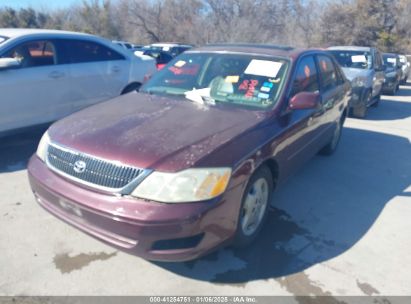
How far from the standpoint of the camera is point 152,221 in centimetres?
225

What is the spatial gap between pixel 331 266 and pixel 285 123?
130 cm

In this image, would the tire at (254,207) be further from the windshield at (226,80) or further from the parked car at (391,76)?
the parked car at (391,76)

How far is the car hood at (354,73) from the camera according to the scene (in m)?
8.13

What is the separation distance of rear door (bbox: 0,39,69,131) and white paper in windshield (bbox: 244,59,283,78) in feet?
9.61

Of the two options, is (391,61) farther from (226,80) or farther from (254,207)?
(254,207)

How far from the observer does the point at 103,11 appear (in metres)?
34.5

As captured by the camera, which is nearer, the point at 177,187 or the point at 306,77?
the point at 177,187

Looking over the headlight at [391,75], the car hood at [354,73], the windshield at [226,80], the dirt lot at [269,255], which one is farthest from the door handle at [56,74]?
the headlight at [391,75]

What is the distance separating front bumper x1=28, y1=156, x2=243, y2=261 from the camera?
7.45ft

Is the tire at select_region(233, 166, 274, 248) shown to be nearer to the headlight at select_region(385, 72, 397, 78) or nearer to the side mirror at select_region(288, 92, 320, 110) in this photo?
the side mirror at select_region(288, 92, 320, 110)

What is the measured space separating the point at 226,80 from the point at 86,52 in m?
2.92

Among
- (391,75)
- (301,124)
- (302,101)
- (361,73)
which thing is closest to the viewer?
(302,101)

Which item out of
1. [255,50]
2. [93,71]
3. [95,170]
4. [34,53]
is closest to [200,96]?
[255,50]

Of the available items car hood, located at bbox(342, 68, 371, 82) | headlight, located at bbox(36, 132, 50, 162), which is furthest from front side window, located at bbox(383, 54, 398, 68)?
headlight, located at bbox(36, 132, 50, 162)
